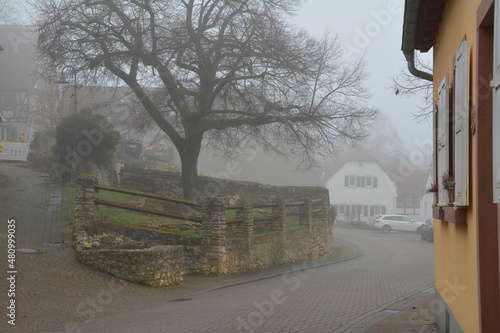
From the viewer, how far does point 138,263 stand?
45.1 ft

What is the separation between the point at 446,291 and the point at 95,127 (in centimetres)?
2304

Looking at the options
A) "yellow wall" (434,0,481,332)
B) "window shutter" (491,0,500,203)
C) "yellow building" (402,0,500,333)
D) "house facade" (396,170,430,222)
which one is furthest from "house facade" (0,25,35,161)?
"window shutter" (491,0,500,203)

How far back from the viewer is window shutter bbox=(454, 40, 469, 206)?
17.1 feet

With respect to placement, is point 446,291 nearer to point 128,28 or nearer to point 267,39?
point 267,39

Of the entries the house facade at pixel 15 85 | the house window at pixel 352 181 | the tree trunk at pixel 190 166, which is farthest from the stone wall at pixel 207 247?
the house window at pixel 352 181

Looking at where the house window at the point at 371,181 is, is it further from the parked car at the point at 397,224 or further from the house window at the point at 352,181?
the parked car at the point at 397,224

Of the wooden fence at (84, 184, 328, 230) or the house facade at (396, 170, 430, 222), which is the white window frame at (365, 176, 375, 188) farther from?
the wooden fence at (84, 184, 328, 230)

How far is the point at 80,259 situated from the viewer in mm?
14547

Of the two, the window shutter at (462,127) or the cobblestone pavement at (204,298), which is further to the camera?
the cobblestone pavement at (204,298)

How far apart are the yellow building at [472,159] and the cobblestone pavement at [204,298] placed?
266 centimetres

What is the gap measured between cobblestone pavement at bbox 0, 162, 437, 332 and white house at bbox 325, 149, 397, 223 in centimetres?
4215

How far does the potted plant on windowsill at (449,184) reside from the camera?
6.08m

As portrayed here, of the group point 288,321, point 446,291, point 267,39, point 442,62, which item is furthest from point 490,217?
point 267,39

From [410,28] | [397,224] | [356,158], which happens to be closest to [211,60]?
[410,28]
